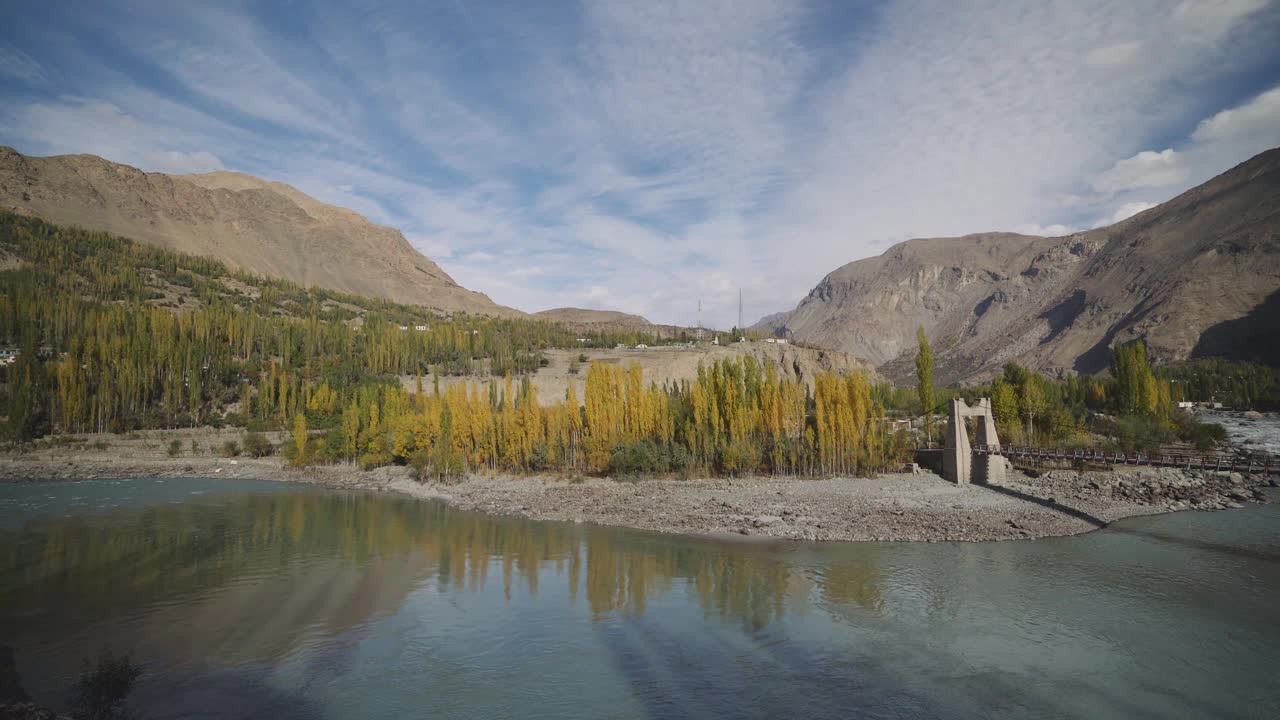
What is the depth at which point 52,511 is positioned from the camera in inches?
1217

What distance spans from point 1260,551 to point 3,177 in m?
204

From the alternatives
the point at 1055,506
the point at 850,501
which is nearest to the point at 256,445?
the point at 850,501

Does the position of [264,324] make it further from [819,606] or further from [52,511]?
[819,606]

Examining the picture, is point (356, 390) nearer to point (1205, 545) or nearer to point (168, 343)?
point (168, 343)

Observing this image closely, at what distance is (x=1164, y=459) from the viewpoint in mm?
38250

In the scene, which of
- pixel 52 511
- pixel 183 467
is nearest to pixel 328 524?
pixel 52 511

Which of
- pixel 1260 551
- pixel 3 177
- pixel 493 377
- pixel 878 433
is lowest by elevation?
pixel 1260 551

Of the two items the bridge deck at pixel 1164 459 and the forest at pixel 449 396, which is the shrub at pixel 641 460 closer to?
the forest at pixel 449 396

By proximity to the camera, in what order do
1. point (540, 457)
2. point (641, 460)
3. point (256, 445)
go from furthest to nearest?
point (256, 445) < point (540, 457) < point (641, 460)

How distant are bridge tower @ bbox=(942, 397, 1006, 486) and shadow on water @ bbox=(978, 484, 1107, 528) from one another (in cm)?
122

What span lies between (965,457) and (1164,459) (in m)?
13.0

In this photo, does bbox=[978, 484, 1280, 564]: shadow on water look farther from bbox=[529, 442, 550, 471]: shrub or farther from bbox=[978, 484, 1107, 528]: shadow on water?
bbox=[529, 442, 550, 471]: shrub

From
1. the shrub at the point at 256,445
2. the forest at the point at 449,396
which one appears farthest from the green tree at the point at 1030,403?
the shrub at the point at 256,445

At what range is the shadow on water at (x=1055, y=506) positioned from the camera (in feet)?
90.0
